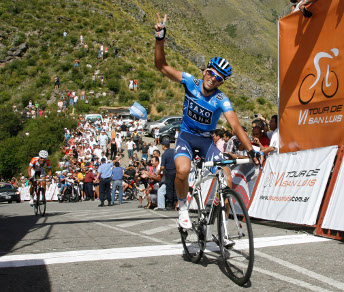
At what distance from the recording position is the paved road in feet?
13.3

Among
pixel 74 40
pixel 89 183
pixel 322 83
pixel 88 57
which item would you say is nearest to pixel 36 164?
pixel 322 83

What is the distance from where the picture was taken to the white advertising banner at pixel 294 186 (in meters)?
7.12

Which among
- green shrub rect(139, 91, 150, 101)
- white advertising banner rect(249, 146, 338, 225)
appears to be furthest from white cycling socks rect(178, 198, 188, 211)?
green shrub rect(139, 91, 150, 101)

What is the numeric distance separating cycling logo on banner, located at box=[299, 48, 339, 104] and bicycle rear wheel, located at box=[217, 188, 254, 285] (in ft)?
14.7

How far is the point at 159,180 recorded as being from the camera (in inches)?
537

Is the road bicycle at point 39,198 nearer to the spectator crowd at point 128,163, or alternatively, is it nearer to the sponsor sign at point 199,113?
the spectator crowd at point 128,163

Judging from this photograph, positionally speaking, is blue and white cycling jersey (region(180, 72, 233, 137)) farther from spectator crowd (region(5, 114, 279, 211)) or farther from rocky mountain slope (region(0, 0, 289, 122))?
rocky mountain slope (region(0, 0, 289, 122))

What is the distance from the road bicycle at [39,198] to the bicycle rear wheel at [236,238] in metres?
9.36

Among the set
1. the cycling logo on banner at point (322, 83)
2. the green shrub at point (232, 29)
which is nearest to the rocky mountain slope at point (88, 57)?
the cycling logo on banner at point (322, 83)

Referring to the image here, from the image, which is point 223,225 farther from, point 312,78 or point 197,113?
point 312,78

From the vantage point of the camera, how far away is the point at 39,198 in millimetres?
12719

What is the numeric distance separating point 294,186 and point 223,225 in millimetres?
3815

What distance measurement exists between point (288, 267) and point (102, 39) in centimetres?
5802

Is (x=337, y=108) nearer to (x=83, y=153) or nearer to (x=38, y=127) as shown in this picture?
(x=83, y=153)
